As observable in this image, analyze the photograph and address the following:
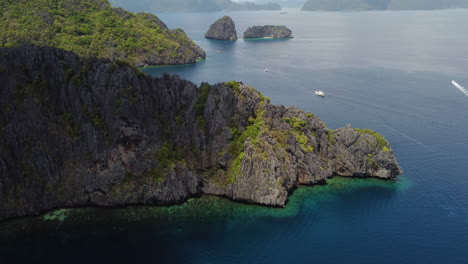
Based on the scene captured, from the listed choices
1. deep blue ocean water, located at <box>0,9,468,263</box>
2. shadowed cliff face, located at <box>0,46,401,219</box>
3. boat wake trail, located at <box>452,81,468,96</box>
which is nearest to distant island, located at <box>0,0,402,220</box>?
shadowed cliff face, located at <box>0,46,401,219</box>

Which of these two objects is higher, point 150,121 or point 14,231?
point 150,121

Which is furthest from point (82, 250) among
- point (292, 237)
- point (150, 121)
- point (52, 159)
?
point (292, 237)

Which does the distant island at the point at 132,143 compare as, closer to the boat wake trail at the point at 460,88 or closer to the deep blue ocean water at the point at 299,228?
the deep blue ocean water at the point at 299,228

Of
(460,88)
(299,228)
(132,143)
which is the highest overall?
(460,88)

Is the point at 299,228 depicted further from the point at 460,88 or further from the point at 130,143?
the point at 460,88

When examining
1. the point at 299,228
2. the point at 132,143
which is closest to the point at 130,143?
the point at 132,143

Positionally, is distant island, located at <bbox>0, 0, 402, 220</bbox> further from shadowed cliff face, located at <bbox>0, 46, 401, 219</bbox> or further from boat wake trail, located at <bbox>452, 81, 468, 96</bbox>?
boat wake trail, located at <bbox>452, 81, 468, 96</bbox>

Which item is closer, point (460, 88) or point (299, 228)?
point (299, 228)

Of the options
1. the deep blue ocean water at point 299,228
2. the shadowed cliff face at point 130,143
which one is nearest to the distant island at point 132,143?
the shadowed cliff face at point 130,143

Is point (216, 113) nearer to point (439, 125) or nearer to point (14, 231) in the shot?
point (14, 231)
